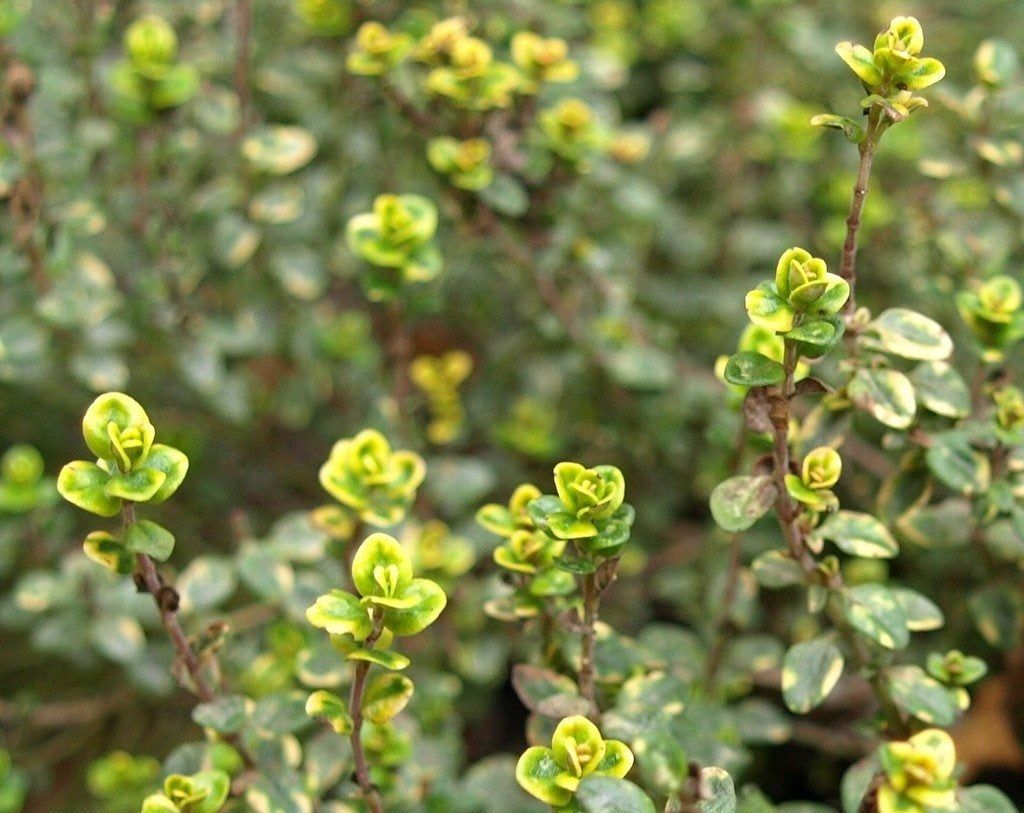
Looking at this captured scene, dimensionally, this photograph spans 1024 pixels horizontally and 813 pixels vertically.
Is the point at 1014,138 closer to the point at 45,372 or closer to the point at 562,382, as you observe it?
the point at 562,382

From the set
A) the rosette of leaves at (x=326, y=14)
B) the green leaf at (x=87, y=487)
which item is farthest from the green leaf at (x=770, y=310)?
the rosette of leaves at (x=326, y=14)

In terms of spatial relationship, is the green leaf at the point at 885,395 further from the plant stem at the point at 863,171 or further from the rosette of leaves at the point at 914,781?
the rosette of leaves at the point at 914,781

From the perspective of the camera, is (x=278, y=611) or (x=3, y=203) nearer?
(x=3, y=203)

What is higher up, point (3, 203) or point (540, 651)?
point (3, 203)

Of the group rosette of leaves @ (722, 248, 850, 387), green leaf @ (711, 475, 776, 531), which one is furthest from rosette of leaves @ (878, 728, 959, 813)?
rosette of leaves @ (722, 248, 850, 387)

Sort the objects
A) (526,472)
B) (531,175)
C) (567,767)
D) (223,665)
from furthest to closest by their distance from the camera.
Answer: (526,472), (531,175), (223,665), (567,767)

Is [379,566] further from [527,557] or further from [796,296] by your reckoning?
[796,296]

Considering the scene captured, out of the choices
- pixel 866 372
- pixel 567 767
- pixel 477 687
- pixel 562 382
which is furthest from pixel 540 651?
pixel 562 382
